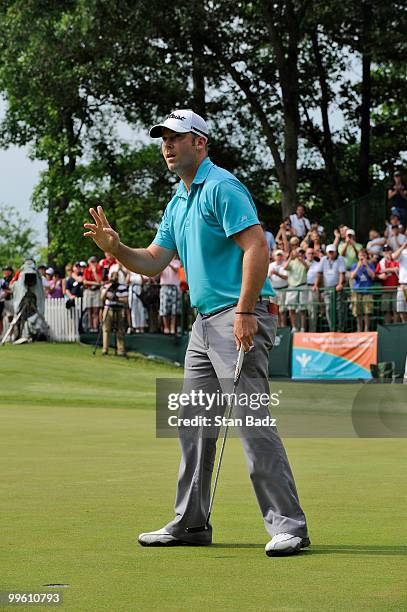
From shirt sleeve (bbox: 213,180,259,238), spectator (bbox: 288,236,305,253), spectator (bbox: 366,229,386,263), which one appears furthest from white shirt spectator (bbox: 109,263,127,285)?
shirt sleeve (bbox: 213,180,259,238)

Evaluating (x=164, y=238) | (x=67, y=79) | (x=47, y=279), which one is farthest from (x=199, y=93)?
(x=164, y=238)

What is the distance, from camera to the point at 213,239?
20.7ft

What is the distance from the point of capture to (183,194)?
6.56 m

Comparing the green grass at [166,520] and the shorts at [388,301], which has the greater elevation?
the shorts at [388,301]

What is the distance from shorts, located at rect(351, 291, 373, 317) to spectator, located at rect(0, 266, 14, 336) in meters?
9.46

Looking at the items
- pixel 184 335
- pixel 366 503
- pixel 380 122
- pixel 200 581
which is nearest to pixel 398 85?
pixel 380 122

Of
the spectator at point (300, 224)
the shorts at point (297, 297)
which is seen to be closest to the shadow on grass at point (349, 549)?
the shorts at point (297, 297)

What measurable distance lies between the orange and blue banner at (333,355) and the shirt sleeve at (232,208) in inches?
666

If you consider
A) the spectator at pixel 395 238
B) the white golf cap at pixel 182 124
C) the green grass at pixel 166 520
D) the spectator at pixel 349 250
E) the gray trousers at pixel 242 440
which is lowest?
the green grass at pixel 166 520

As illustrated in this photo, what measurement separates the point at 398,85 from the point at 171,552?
125 feet

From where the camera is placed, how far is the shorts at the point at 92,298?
2866 cm

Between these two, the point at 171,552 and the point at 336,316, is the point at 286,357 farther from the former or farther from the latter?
the point at 171,552

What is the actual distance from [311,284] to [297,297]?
40 cm

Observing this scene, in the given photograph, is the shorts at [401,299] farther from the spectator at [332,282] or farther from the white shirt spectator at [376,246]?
the white shirt spectator at [376,246]
